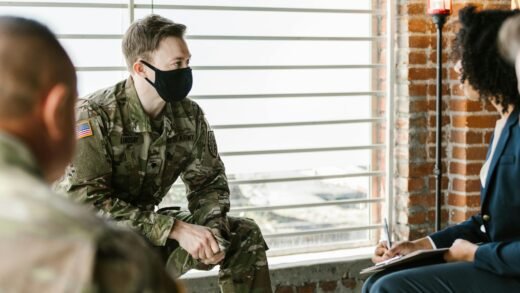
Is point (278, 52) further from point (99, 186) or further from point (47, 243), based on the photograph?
point (47, 243)

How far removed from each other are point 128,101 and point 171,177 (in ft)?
1.26

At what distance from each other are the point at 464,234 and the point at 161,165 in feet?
4.11

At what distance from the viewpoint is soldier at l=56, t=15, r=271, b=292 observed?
3.24 m

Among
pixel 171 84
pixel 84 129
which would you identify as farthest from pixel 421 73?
pixel 84 129

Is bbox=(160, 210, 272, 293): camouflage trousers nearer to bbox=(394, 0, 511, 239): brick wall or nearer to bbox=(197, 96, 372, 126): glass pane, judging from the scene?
bbox=(197, 96, 372, 126): glass pane

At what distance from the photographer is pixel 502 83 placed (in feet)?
10.2

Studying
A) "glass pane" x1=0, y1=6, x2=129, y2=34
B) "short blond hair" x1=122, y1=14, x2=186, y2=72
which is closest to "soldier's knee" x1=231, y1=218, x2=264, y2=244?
"short blond hair" x1=122, y1=14, x2=186, y2=72

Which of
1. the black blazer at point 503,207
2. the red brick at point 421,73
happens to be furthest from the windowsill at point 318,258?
the black blazer at point 503,207

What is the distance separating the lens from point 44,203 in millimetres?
1082

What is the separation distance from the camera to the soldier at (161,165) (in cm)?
324

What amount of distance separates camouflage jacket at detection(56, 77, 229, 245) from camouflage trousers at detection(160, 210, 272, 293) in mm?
96

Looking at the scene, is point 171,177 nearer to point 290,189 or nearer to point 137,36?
point 137,36

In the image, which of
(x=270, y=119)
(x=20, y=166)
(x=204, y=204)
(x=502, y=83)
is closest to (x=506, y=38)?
(x=502, y=83)

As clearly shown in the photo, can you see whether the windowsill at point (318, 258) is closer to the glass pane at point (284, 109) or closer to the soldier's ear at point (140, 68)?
the glass pane at point (284, 109)
